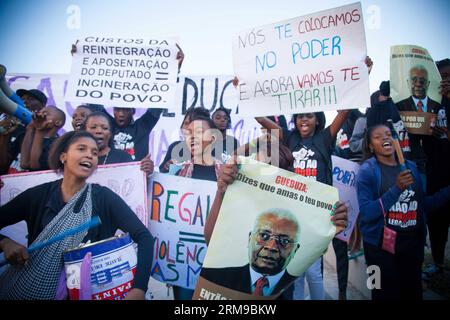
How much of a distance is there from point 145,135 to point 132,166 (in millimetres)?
797

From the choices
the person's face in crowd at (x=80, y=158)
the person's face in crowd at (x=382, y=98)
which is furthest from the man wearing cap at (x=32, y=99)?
the person's face in crowd at (x=382, y=98)

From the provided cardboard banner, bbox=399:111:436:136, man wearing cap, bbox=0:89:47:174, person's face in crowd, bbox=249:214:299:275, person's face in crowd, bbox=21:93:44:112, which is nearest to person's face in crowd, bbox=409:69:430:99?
cardboard banner, bbox=399:111:436:136

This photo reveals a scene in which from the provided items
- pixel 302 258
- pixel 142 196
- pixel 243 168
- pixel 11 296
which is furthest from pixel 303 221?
pixel 11 296

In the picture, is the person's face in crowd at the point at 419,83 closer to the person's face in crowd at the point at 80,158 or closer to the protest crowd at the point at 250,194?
the protest crowd at the point at 250,194

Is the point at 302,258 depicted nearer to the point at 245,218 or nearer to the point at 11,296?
the point at 245,218

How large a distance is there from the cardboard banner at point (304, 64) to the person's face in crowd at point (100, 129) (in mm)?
1300

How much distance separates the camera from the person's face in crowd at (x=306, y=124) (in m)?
3.37

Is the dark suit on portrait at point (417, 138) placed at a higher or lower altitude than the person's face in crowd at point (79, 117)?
lower

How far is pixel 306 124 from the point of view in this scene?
3.37 metres

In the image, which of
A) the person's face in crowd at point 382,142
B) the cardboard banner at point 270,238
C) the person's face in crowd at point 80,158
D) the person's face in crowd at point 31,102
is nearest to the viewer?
the cardboard banner at point 270,238

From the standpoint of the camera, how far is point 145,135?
3.88 meters

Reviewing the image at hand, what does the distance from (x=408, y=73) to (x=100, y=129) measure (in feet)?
9.86

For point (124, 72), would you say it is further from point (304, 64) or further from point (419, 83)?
point (419, 83)

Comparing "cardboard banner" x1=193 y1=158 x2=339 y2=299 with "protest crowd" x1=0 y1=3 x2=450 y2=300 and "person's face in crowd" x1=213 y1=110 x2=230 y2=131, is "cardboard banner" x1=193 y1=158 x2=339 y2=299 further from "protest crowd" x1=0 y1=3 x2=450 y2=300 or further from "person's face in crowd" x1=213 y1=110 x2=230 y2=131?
"person's face in crowd" x1=213 y1=110 x2=230 y2=131
